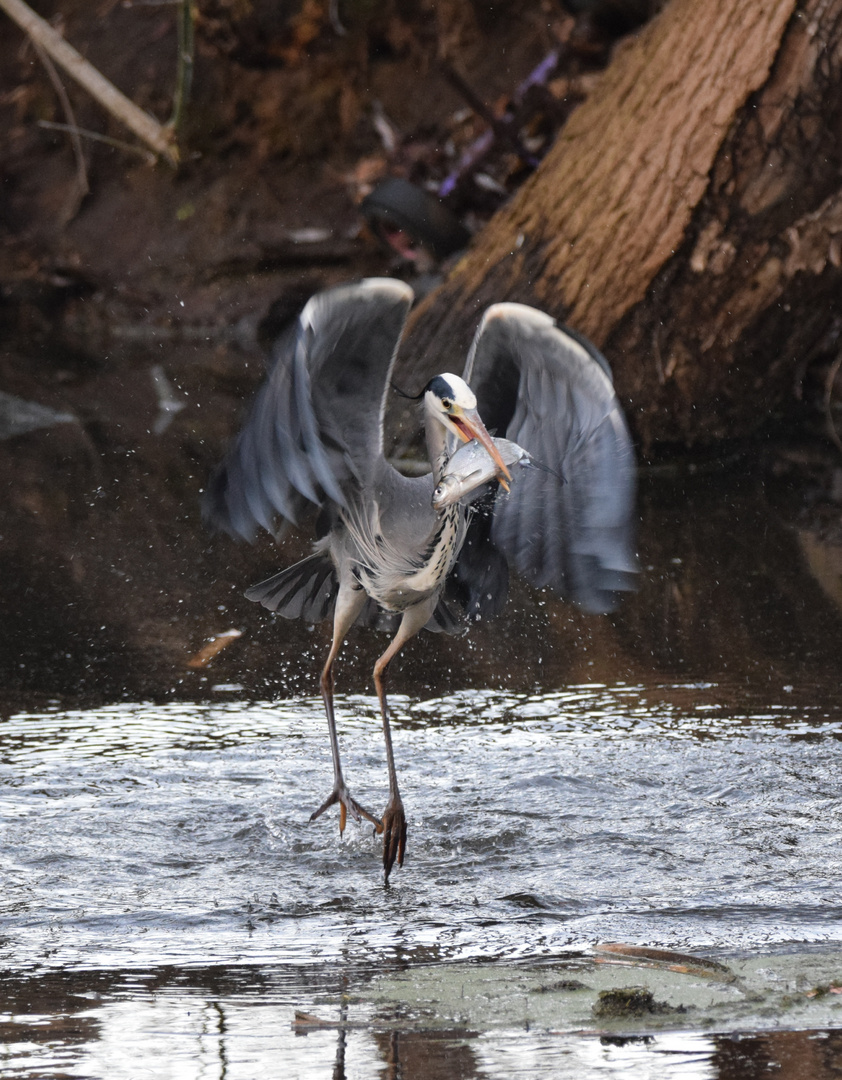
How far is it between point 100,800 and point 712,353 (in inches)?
167

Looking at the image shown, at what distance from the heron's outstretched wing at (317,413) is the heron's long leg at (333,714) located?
1.34ft

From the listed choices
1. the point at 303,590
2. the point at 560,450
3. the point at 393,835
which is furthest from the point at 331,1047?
the point at 303,590

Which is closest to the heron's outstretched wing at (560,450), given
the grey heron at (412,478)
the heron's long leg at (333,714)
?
the grey heron at (412,478)

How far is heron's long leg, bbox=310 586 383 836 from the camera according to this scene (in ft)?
11.8

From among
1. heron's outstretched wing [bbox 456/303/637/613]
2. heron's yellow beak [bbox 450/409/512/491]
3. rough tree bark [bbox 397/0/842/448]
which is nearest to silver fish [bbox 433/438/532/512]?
heron's yellow beak [bbox 450/409/512/491]

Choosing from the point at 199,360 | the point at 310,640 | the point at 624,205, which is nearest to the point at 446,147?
the point at 199,360

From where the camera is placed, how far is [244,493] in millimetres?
3484

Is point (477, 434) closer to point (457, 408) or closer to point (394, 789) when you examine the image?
point (457, 408)

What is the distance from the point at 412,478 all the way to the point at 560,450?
1.19 ft

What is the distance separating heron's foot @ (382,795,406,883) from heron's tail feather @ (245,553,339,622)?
966mm

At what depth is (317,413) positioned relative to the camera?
3523 mm

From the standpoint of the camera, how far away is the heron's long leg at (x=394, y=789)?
11.0 ft

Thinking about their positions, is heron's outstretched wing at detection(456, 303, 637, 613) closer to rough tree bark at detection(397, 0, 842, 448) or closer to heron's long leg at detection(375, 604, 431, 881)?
heron's long leg at detection(375, 604, 431, 881)

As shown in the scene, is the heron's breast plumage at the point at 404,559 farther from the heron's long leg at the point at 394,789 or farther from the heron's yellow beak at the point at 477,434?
the heron's yellow beak at the point at 477,434
